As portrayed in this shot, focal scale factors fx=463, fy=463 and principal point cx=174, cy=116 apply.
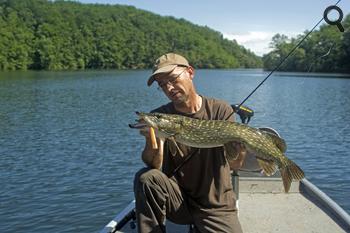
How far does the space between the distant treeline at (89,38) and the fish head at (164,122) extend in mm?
104278

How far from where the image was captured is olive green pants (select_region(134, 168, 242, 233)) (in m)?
4.25

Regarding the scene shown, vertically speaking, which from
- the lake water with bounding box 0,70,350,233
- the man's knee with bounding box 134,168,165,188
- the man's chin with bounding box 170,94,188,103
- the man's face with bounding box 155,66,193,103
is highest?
the man's face with bounding box 155,66,193,103

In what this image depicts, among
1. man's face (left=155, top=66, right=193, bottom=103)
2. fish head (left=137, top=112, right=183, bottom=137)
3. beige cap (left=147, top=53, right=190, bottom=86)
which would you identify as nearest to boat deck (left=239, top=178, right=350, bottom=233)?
fish head (left=137, top=112, right=183, bottom=137)

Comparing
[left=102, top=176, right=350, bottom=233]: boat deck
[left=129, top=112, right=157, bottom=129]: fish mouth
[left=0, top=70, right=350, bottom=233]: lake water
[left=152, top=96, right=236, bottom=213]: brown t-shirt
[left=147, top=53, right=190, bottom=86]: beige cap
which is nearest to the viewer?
[left=129, top=112, right=157, bottom=129]: fish mouth

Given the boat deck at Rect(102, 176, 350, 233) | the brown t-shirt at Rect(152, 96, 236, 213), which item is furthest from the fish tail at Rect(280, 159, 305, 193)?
the boat deck at Rect(102, 176, 350, 233)

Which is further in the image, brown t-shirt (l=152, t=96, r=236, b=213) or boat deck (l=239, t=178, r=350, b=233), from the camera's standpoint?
boat deck (l=239, t=178, r=350, b=233)

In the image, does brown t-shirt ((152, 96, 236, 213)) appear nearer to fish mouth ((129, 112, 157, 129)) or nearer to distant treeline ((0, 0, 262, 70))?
fish mouth ((129, 112, 157, 129))

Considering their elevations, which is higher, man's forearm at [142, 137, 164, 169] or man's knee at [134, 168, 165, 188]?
man's forearm at [142, 137, 164, 169]

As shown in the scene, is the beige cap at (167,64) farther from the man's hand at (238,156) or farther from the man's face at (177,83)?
the man's hand at (238,156)

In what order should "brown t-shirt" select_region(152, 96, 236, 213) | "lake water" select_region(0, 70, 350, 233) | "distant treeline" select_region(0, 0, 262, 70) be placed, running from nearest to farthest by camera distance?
"brown t-shirt" select_region(152, 96, 236, 213) → "lake water" select_region(0, 70, 350, 233) → "distant treeline" select_region(0, 0, 262, 70)

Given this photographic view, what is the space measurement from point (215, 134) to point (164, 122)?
0.48 meters

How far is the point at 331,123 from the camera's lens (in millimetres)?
23297

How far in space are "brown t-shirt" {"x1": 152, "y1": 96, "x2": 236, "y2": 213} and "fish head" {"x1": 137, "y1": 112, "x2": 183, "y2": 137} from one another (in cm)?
22

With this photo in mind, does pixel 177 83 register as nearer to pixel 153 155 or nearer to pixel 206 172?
pixel 153 155
